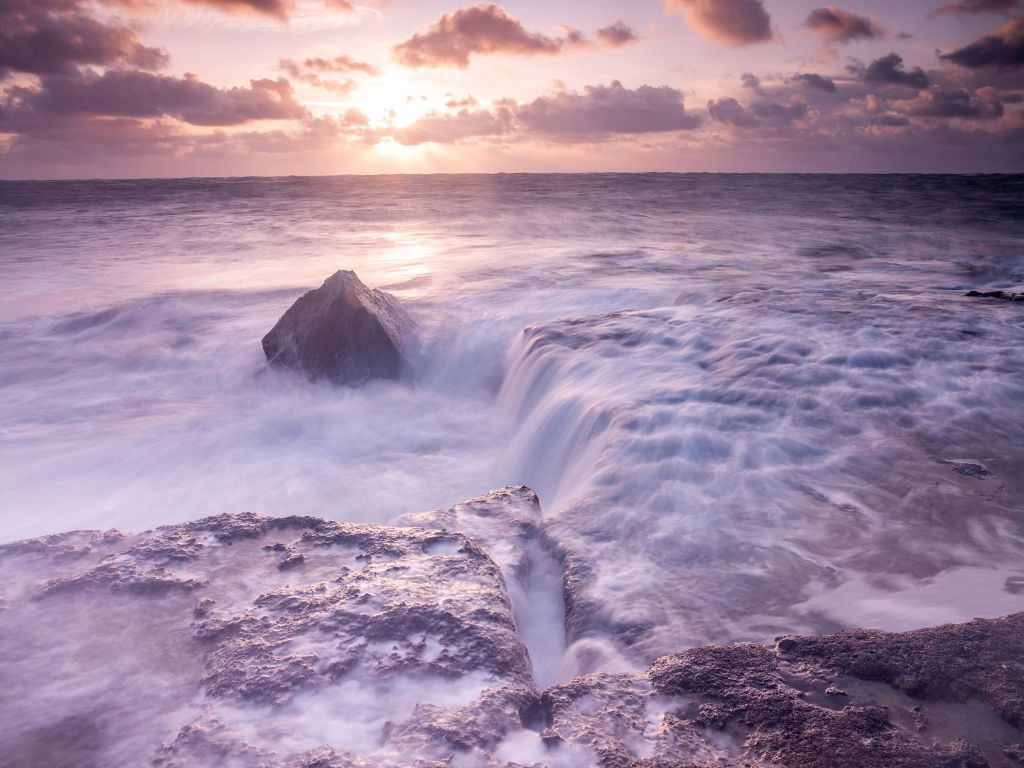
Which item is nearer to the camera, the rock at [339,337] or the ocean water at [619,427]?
the ocean water at [619,427]

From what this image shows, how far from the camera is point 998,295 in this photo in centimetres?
1019

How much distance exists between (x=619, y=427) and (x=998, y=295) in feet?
26.4

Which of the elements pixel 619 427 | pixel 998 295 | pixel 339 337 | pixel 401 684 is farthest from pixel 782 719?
pixel 998 295

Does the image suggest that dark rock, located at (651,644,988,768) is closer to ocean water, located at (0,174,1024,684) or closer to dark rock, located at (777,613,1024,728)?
dark rock, located at (777,613,1024,728)

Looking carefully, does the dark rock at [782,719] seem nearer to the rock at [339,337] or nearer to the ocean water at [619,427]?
the ocean water at [619,427]

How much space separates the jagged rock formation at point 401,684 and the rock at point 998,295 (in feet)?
29.9

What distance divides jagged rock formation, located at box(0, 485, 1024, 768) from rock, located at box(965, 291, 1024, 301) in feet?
29.9

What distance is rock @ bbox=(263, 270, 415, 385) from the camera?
7.98m

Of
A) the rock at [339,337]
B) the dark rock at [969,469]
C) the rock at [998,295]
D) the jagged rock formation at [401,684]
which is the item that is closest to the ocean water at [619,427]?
the dark rock at [969,469]

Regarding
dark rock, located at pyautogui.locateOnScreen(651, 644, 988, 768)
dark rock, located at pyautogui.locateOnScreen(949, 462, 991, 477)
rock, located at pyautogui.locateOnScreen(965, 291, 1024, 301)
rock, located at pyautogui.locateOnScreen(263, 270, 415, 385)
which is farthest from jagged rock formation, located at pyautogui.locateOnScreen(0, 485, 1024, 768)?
rock, located at pyautogui.locateOnScreen(965, 291, 1024, 301)

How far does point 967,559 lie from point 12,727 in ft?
14.9

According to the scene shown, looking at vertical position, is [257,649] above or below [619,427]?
above

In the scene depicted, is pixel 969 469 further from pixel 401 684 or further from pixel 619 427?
pixel 401 684

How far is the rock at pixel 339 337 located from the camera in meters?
7.98
